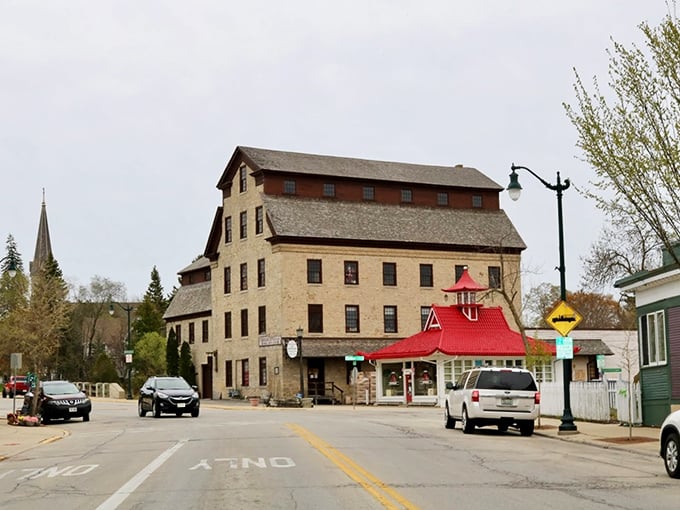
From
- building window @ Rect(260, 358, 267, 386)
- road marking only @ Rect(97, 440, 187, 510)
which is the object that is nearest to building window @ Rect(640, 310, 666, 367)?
road marking only @ Rect(97, 440, 187, 510)

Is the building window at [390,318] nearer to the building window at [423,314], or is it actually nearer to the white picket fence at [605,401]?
the building window at [423,314]

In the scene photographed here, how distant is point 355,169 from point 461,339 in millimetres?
16840

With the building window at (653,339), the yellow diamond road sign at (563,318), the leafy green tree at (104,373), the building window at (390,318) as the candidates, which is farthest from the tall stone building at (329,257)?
the yellow diamond road sign at (563,318)

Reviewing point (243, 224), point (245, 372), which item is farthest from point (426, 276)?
point (245, 372)

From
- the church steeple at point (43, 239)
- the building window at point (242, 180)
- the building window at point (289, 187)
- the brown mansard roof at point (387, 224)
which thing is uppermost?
the church steeple at point (43, 239)

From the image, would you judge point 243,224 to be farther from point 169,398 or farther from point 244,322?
point 169,398

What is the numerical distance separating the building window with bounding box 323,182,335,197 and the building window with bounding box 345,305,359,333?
7.56 m

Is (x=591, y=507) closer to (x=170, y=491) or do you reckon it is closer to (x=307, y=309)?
(x=170, y=491)

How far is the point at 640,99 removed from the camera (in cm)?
2022

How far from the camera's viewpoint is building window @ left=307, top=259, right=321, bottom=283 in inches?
2403

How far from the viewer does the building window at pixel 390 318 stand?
63.3 m

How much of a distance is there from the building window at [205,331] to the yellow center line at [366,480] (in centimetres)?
5021

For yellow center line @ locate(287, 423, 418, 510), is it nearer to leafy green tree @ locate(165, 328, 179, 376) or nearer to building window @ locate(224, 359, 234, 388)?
building window @ locate(224, 359, 234, 388)

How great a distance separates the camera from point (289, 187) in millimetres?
63125
